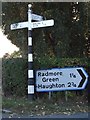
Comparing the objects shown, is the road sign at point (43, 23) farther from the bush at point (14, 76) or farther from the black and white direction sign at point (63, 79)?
the black and white direction sign at point (63, 79)

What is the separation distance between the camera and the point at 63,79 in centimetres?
1055

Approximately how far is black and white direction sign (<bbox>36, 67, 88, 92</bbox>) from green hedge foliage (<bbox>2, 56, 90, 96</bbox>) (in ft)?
0.84

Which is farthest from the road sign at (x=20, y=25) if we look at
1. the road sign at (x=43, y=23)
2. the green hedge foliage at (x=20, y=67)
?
the green hedge foliage at (x=20, y=67)

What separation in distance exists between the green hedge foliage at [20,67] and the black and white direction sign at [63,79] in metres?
0.26

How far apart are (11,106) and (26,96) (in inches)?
62.0

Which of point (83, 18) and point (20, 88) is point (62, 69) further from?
point (83, 18)

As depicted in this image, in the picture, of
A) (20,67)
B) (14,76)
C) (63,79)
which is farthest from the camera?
(14,76)

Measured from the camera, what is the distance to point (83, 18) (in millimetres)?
12398

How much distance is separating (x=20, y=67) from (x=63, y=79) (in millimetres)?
1531

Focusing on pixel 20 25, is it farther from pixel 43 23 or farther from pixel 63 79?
pixel 63 79

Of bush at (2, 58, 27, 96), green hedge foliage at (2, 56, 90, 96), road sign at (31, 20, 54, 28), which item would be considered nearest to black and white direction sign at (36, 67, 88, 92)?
green hedge foliage at (2, 56, 90, 96)

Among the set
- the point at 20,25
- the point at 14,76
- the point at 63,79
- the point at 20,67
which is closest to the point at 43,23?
the point at 20,25

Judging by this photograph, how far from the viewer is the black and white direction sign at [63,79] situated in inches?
412

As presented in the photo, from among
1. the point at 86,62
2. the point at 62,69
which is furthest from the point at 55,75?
the point at 86,62
